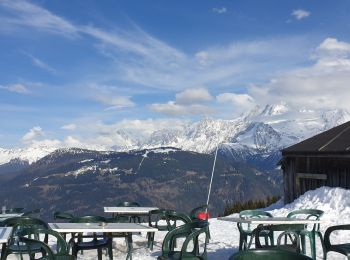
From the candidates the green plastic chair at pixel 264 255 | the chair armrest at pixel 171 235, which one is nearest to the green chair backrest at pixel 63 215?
the chair armrest at pixel 171 235

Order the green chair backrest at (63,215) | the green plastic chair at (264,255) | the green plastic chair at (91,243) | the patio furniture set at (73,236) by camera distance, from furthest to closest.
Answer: the green chair backrest at (63,215), the green plastic chair at (91,243), the patio furniture set at (73,236), the green plastic chair at (264,255)

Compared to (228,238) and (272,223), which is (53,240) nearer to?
(228,238)

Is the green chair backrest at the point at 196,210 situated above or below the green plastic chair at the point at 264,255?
below

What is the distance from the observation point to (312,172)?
18.9m

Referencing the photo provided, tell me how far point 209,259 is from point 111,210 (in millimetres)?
3023

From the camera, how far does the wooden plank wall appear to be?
17219 mm

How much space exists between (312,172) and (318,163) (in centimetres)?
48

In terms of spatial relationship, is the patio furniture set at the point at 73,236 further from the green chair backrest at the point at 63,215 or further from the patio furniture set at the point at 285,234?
the green chair backrest at the point at 63,215

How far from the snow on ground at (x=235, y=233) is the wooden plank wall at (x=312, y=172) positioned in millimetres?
802

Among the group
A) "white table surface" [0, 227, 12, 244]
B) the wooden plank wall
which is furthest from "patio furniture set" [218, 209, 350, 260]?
the wooden plank wall

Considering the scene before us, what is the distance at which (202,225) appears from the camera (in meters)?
6.54

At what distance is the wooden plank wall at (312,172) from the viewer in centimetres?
1722

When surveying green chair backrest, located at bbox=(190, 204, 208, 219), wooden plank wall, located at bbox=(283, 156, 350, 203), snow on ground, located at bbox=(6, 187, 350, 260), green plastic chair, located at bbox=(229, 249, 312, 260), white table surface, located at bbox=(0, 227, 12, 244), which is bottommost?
snow on ground, located at bbox=(6, 187, 350, 260)

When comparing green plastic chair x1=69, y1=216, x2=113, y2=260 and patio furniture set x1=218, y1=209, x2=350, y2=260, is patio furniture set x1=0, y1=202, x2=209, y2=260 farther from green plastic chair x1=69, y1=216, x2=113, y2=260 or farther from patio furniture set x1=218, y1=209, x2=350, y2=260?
patio furniture set x1=218, y1=209, x2=350, y2=260
